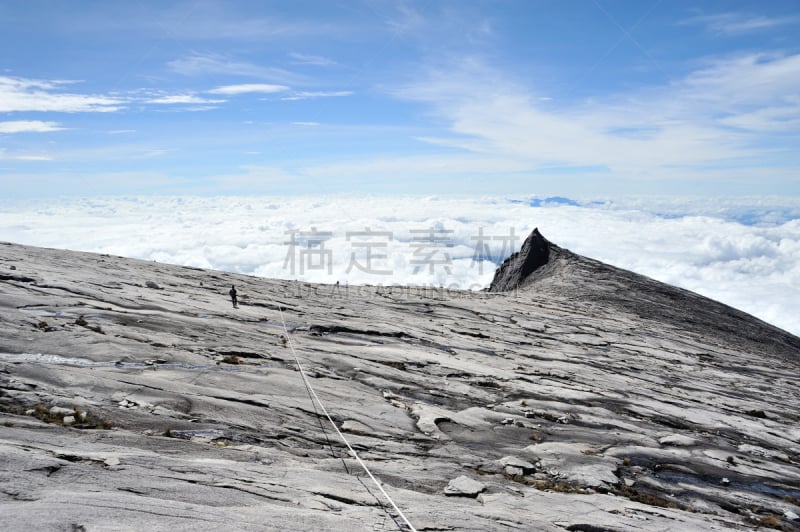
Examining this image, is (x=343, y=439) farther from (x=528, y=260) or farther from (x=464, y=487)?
(x=528, y=260)

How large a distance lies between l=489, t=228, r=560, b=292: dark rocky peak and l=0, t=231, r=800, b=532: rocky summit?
1026 inches

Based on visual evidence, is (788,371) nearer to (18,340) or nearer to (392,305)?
(392,305)

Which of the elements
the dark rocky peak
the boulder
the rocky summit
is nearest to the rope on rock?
the rocky summit

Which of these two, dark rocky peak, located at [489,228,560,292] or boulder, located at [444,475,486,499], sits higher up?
dark rocky peak, located at [489,228,560,292]

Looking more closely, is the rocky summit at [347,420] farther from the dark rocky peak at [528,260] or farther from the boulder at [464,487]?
the dark rocky peak at [528,260]

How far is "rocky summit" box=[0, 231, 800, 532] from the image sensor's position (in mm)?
11867

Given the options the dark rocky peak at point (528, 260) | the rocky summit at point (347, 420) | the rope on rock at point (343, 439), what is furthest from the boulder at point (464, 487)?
the dark rocky peak at point (528, 260)

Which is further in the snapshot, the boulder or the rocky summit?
the boulder

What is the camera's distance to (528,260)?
68.6 metres

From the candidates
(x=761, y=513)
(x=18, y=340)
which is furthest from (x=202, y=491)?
(x=761, y=513)

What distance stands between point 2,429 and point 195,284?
30.6 metres

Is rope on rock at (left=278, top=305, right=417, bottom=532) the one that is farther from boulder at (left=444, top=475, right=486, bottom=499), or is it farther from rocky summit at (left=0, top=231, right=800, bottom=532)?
boulder at (left=444, top=475, right=486, bottom=499)

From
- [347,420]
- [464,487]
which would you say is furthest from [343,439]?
[464,487]

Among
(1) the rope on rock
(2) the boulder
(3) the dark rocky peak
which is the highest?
(3) the dark rocky peak
